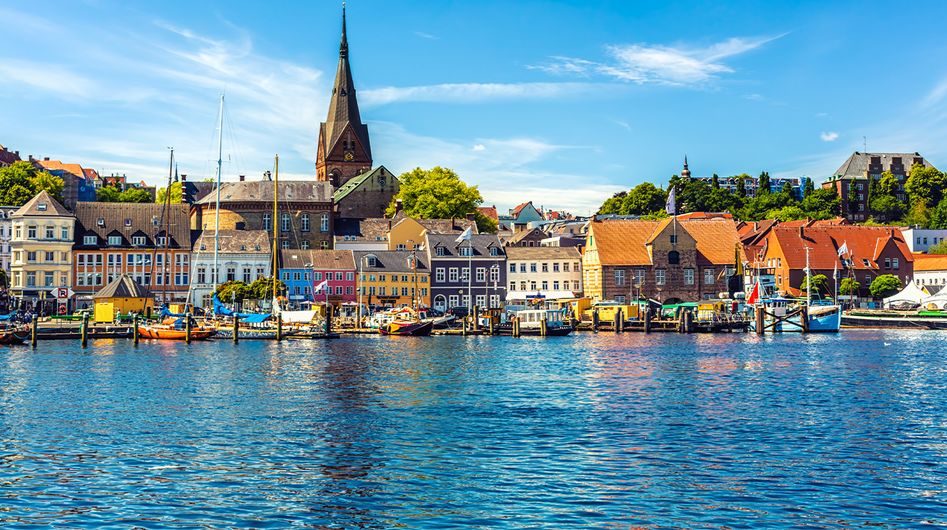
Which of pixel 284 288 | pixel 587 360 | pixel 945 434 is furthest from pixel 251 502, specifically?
pixel 284 288

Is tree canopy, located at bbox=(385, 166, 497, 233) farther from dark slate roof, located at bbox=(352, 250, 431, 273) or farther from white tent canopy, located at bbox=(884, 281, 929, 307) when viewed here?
white tent canopy, located at bbox=(884, 281, 929, 307)

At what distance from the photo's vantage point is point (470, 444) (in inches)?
1238

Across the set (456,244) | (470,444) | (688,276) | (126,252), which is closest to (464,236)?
(456,244)

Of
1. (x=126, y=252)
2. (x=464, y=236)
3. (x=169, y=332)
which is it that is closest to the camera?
(x=169, y=332)

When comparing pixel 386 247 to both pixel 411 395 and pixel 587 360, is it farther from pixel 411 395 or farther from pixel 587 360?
pixel 411 395

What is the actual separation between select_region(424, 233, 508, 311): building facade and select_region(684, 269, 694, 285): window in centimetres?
2175

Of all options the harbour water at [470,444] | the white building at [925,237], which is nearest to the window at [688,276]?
the white building at [925,237]

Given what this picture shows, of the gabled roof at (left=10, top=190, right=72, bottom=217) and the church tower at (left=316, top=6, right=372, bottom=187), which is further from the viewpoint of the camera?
the church tower at (left=316, top=6, right=372, bottom=187)

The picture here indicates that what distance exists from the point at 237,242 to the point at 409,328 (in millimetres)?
35514

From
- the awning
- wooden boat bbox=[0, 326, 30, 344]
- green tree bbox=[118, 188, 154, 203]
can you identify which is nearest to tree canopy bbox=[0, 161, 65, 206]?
green tree bbox=[118, 188, 154, 203]

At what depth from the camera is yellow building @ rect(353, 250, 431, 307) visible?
116188mm

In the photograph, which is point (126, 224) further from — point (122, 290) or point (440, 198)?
point (440, 198)

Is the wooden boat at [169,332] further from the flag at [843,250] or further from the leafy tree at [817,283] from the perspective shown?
the leafy tree at [817,283]

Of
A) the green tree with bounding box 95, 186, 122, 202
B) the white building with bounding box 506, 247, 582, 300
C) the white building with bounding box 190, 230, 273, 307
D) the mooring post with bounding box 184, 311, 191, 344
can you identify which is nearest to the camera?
the mooring post with bounding box 184, 311, 191, 344
